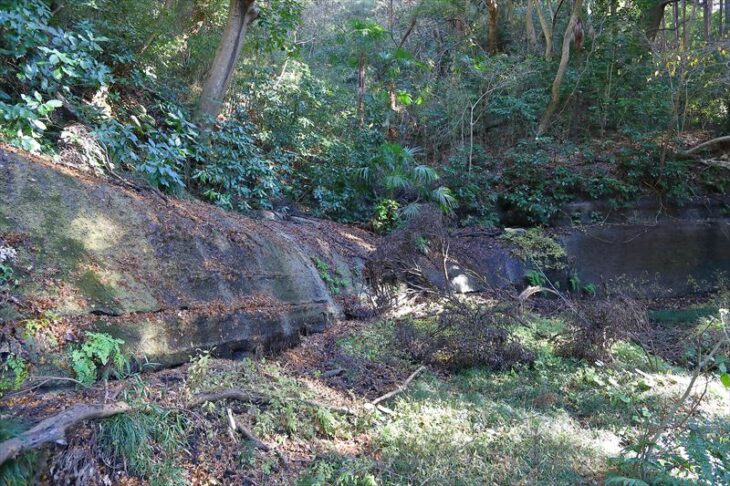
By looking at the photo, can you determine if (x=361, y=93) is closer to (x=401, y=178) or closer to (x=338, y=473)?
(x=401, y=178)

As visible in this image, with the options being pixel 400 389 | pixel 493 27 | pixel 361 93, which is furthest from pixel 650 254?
pixel 400 389

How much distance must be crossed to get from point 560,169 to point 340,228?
6.71m

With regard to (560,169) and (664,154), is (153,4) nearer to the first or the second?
(560,169)

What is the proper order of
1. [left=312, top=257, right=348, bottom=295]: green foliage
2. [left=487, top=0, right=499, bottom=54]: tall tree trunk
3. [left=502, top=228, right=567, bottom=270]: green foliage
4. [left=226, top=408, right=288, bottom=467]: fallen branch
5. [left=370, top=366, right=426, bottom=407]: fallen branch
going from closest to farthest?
1. [left=226, top=408, right=288, bottom=467]: fallen branch
2. [left=370, top=366, right=426, bottom=407]: fallen branch
3. [left=312, top=257, right=348, bottom=295]: green foliage
4. [left=502, top=228, right=567, bottom=270]: green foliage
5. [left=487, top=0, right=499, bottom=54]: tall tree trunk

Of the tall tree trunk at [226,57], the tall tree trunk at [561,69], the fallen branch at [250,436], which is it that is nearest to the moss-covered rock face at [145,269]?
the fallen branch at [250,436]

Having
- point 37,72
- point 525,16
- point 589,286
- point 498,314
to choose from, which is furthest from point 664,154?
point 37,72

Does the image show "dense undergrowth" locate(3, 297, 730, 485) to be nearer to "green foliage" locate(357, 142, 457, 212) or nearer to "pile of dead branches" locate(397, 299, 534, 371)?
"pile of dead branches" locate(397, 299, 534, 371)

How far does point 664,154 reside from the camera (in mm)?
12906

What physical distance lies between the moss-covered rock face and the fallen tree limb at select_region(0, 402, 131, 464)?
Result: 1230mm

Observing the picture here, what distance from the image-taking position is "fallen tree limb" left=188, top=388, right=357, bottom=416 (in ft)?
12.2

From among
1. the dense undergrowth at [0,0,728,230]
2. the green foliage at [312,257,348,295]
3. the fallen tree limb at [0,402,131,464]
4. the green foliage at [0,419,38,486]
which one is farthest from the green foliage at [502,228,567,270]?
the green foliage at [0,419,38,486]

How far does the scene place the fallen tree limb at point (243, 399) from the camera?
3.72 meters

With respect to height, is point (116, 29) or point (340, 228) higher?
point (116, 29)

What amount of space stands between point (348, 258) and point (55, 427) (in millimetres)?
6573
